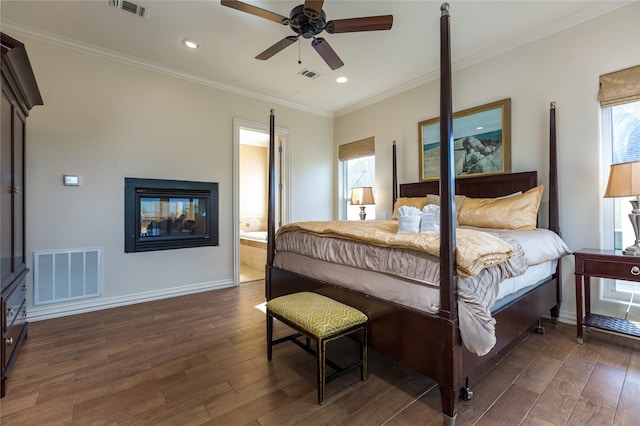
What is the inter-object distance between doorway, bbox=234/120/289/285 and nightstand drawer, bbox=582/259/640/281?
3648 millimetres

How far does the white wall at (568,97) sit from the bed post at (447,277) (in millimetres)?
1894

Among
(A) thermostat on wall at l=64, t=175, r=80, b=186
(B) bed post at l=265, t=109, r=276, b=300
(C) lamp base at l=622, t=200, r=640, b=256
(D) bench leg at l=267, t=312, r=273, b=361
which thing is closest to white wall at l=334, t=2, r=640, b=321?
(C) lamp base at l=622, t=200, r=640, b=256

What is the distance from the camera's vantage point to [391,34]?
289cm

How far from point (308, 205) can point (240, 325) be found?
2.64 metres

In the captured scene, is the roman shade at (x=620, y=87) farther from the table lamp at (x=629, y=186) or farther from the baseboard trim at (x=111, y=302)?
the baseboard trim at (x=111, y=302)

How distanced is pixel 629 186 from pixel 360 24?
226cm

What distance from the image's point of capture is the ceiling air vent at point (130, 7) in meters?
2.42

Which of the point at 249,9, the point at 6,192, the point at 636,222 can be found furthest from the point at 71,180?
the point at 636,222

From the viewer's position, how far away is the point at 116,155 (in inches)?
128

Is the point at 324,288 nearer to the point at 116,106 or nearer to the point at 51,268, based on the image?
the point at 51,268

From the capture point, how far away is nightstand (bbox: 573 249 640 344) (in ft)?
6.72

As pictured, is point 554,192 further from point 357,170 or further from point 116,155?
point 116,155

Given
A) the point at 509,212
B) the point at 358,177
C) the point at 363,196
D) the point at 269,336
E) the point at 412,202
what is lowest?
the point at 269,336

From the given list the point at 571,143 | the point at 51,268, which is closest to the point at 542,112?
the point at 571,143
